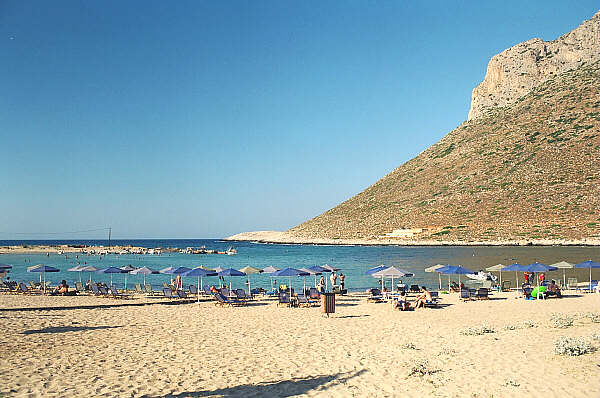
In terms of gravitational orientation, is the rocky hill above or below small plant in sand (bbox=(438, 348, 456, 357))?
above

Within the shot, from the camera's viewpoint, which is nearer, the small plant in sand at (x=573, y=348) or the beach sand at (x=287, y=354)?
the beach sand at (x=287, y=354)

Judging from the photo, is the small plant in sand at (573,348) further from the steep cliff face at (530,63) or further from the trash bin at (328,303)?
the steep cliff face at (530,63)

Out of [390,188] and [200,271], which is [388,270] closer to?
[200,271]

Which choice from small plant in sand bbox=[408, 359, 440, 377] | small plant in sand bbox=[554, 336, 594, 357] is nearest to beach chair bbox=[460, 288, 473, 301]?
small plant in sand bbox=[554, 336, 594, 357]

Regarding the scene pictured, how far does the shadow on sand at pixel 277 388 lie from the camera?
7512mm

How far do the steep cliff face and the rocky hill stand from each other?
348 cm

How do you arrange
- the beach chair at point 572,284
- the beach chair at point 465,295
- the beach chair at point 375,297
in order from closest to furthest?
the beach chair at point 465,295 < the beach chair at point 375,297 < the beach chair at point 572,284

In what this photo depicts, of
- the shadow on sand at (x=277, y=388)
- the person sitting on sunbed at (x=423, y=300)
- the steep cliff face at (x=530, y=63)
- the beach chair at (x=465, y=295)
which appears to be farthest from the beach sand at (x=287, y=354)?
the steep cliff face at (x=530, y=63)

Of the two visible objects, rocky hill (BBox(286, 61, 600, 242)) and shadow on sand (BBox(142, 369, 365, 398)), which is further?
rocky hill (BBox(286, 61, 600, 242))

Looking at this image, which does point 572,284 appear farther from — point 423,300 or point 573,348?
point 573,348

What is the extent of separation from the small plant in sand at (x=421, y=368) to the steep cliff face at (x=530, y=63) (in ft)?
321

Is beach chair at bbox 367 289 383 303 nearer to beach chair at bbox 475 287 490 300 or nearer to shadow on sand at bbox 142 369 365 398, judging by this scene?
beach chair at bbox 475 287 490 300

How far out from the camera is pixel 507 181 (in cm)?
7031

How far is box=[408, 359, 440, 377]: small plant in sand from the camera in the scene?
28.1 feet
